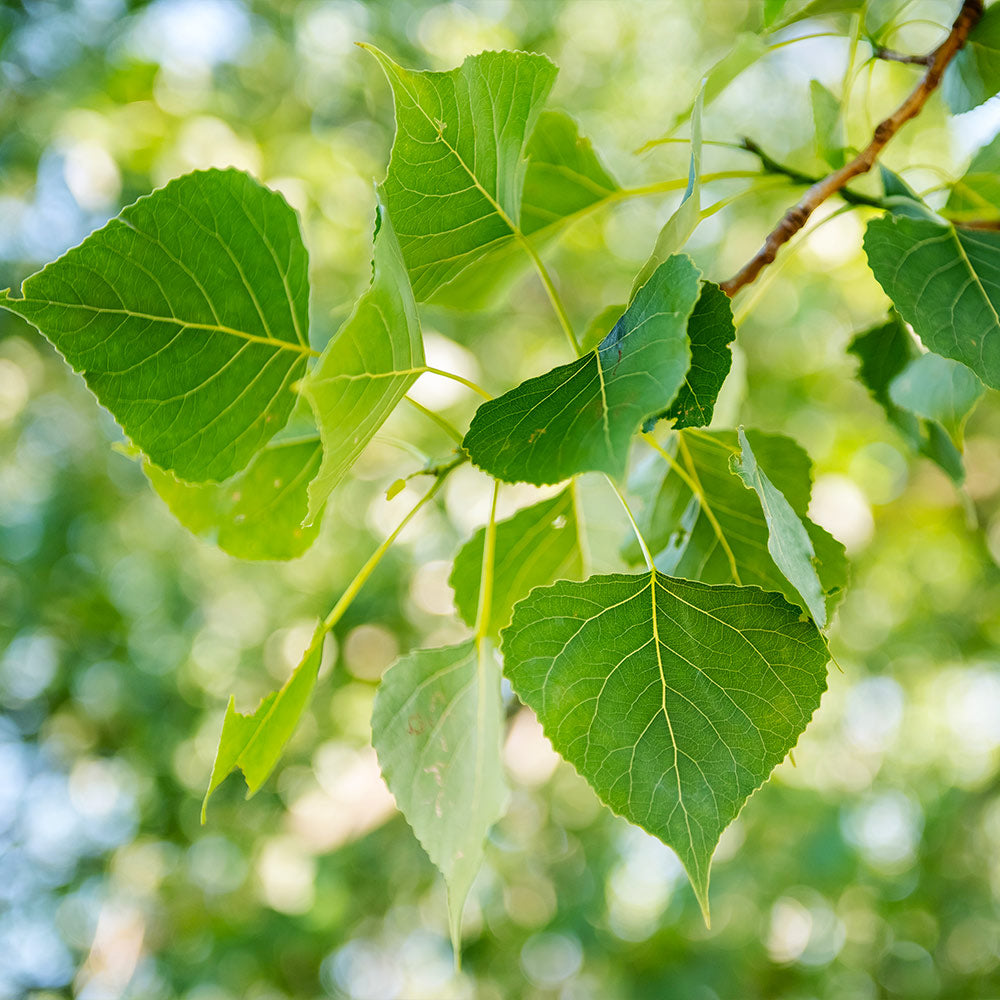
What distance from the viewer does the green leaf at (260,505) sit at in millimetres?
497

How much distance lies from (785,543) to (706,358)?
0.08 metres

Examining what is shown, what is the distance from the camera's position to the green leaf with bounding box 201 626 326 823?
0.37 metres

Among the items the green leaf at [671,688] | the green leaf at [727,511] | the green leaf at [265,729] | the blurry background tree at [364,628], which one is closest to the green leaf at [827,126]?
the green leaf at [727,511]

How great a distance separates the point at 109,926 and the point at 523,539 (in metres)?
1.98

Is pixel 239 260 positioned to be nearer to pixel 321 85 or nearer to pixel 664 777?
pixel 664 777

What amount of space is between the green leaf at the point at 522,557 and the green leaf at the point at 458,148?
0.59 feet

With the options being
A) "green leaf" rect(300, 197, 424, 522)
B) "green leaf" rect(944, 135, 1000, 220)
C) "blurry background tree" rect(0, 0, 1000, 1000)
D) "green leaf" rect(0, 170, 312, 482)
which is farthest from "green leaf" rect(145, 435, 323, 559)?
"blurry background tree" rect(0, 0, 1000, 1000)

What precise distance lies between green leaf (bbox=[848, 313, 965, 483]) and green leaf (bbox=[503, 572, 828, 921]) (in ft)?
0.84

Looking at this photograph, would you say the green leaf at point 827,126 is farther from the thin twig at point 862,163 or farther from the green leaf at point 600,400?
the green leaf at point 600,400

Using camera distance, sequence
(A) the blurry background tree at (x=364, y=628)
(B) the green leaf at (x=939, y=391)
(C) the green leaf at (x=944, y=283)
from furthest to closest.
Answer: (A) the blurry background tree at (x=364, y=628) < (B) the green leaf at (x=939, y=391) < (C) the green leaf at (x=944, y=283)

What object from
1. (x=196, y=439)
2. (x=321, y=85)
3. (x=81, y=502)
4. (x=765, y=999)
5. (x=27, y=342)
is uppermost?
(x=196, y=439)

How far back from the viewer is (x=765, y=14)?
0.48 m

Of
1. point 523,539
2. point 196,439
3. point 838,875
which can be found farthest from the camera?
point 838,875

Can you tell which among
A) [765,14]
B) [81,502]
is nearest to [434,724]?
[765,14]
